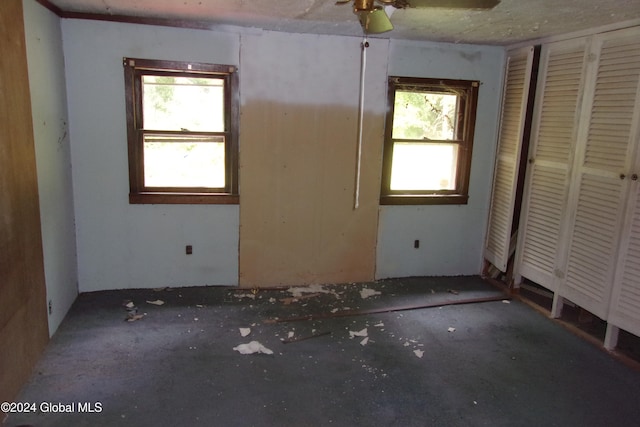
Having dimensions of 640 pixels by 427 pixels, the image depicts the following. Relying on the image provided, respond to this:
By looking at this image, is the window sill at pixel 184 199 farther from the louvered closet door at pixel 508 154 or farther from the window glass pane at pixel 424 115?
the louvered closet door at pixel 508 154

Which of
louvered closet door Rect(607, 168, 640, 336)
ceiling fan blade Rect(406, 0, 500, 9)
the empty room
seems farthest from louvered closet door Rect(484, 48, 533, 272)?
ceiling fan blade Rect(406, 0, 500, 9)

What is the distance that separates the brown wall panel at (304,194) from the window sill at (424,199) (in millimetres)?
146

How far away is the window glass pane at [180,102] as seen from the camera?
3.61 metres

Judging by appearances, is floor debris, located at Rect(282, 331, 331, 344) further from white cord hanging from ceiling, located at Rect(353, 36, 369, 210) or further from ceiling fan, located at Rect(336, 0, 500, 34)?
ceiling fan, located at Rect(336, 0, 500, 34)

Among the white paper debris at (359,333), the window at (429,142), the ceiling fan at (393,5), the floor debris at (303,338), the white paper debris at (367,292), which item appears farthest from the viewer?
the window at (429,142)

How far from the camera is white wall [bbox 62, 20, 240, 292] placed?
3441mm

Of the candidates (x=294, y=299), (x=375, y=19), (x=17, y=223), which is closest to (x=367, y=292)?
(x=294, y=299)

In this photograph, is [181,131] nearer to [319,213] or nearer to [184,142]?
[184,142]

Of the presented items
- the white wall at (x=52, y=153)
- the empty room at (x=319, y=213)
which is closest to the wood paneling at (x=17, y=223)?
the empty room at (x=319, y=213)

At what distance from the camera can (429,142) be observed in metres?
4.12

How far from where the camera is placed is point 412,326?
11.2 ft

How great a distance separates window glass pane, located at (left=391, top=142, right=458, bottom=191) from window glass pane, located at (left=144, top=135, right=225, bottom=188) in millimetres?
1626

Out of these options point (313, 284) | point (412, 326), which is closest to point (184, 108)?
A: point (313, 284)

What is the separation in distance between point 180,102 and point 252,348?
2077 mm
